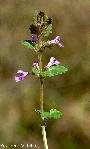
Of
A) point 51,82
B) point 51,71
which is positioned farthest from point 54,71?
point 51,82

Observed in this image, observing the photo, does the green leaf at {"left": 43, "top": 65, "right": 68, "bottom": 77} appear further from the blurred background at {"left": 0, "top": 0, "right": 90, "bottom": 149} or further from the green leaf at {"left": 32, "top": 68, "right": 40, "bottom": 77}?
the blurred background at {"left": 0, "top": 0, "right": 90, "bottom": 149}

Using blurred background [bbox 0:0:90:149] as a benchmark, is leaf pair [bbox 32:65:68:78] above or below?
below

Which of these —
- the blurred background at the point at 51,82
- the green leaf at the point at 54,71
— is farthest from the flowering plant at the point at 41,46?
the blurred background at the point at 51,82

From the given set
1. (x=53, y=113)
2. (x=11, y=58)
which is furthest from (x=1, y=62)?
(x=53, y=113)

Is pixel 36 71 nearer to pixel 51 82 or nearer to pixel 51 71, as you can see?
pixel 51 71

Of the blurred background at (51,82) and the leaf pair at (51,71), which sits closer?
the leaf pair at (51,71)

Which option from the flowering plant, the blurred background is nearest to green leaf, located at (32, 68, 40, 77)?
the flowering plant

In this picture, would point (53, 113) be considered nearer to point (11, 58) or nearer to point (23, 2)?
point (11, 58)

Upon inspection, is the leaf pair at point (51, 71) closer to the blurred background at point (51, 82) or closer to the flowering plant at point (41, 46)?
the flowering plant at point (41, 46)
